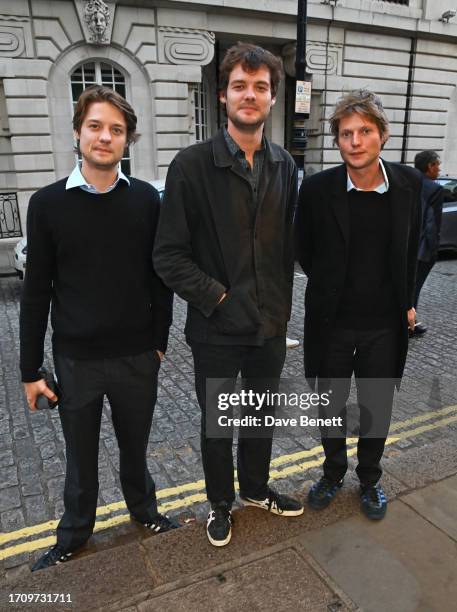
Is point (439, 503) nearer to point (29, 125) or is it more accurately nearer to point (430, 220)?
point (430, 220)

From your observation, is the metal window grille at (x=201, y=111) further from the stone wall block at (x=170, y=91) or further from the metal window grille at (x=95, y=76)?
the metal window grille at (x=95, y=76)

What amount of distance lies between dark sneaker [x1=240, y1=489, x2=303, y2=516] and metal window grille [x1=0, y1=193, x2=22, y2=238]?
35.1 ft

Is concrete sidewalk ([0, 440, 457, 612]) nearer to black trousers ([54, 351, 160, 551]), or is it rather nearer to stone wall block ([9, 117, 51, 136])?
black trousers ([54, 351, 160, 551])

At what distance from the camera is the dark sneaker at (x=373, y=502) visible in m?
2.65

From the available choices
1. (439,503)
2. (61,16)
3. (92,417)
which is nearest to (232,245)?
(92,417)

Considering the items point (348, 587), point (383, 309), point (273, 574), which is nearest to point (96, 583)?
point (273, 574)

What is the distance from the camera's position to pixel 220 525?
98.3 inches

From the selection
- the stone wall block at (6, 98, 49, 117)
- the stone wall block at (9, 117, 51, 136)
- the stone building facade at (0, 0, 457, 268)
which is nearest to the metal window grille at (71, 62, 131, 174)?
the stone building facade at (0, 0, 457, 268)

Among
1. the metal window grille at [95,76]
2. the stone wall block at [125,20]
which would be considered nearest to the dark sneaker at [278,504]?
the metal window grille at [95,76]

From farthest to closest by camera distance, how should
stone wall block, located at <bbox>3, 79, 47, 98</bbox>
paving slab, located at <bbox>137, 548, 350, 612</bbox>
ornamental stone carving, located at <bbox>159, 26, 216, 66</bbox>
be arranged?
ornamental stone carving, located at <bbox>159, 26, 216, 66</bbox> → stone wall block, located at <bbox>3, 79, 47, 98</bbox> → paving slab, located at <bbox>137, 548, 350, 612</bbox>

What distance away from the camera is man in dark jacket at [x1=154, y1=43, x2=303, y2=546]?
2.18 m

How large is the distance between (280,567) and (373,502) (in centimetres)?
70

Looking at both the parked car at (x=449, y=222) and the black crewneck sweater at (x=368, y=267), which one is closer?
the black crewneck sweater at (x=368, y=267)

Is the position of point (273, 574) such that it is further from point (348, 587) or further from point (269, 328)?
point (269, 328)
